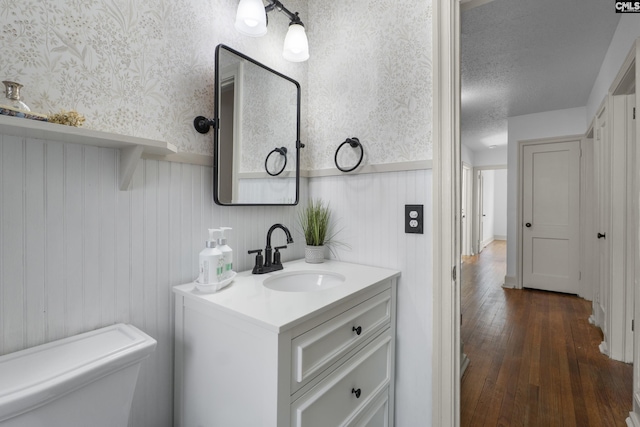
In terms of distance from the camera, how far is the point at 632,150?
194cm

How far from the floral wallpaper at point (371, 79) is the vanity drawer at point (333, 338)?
0.69 m

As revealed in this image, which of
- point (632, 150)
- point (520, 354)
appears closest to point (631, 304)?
point (520, 354)

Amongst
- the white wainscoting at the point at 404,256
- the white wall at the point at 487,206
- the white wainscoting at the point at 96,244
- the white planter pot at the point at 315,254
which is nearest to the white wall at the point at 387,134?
the white wainscoting at the point at 404,256

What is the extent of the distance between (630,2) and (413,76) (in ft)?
4.83

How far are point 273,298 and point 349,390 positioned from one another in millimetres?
423

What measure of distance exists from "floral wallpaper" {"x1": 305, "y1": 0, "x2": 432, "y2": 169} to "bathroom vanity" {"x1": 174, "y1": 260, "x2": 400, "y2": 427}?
66 cm

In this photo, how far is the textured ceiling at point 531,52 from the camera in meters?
2.04

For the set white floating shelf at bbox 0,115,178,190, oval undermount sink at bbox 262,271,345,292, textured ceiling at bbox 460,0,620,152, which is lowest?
oval undermount sink at bbox 262,271,345,292

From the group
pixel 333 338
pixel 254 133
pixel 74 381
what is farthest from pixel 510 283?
pixel 74 381

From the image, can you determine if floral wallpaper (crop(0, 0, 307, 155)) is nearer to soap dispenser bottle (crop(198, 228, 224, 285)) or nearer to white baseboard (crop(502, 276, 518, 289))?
soap dispenser bottle (crop(198, 228, 224, 285))

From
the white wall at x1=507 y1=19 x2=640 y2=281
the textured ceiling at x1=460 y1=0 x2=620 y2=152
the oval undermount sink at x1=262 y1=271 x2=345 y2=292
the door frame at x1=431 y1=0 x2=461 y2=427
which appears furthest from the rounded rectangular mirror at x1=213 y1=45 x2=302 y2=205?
the white wall at x1=507 y1=19 x2=640 y2=281

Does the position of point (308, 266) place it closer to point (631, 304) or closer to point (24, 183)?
point (24, 183)

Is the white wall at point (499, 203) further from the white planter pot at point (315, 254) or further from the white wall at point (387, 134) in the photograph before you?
the white planter pot at point (315, 254)

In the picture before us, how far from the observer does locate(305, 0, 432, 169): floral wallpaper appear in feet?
4.25
